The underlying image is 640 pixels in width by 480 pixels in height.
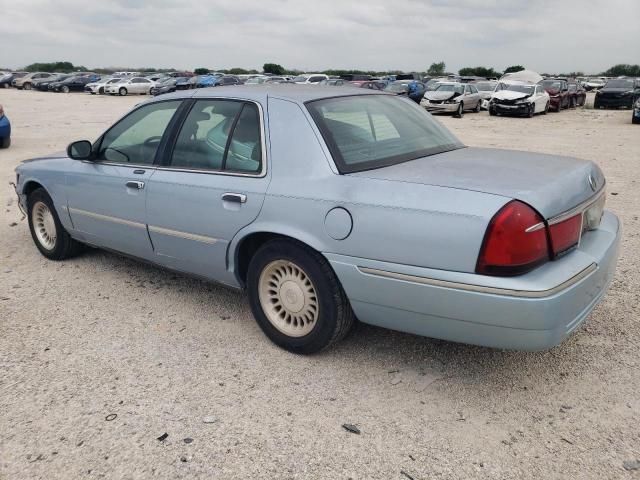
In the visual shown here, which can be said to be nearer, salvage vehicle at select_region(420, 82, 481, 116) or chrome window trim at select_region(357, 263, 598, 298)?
chrome window trim at select_region(357, 263, 598, 298)

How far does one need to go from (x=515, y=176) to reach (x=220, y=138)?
188 centimetres

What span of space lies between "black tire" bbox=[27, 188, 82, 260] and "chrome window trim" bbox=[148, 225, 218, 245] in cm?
150

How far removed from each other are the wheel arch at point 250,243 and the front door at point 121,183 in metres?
0.85

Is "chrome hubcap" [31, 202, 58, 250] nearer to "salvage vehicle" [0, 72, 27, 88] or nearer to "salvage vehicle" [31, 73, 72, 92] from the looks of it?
"salvage vehicle" [31, 73, 72, 92]

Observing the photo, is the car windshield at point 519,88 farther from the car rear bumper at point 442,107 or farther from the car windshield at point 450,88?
the car rear bumper at point 442,107

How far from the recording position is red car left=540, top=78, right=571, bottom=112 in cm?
2700

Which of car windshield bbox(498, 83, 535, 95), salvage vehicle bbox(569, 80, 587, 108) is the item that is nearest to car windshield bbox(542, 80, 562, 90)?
salvage vehicle bbox(569, 80, 587, 108)

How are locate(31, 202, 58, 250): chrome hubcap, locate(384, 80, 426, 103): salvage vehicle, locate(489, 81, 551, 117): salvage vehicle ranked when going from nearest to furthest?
locate(31, 202, 58, 250): chrome hubcap < locate(489, 81, 551, 117): salvage vehicle < locate(384, 80, 426, 103): salvage vehicle

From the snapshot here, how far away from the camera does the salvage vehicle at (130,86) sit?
4031cm

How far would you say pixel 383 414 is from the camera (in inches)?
113

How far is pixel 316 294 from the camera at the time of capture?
3211 millimetres

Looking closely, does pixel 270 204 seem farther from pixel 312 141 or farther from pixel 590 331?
pixel 590 331

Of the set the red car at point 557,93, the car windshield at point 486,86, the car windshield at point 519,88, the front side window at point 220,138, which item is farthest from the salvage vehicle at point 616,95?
the front side window at point 220,138

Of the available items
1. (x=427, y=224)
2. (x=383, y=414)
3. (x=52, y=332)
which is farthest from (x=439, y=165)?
(x=52, y=332)
